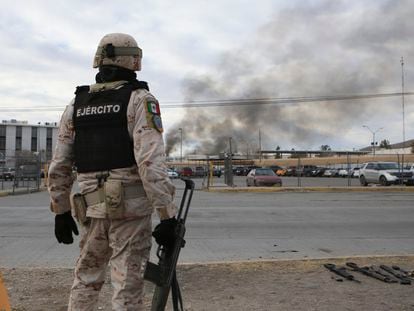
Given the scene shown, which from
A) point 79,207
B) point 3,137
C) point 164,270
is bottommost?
point 164,270

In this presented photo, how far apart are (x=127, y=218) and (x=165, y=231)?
271mm

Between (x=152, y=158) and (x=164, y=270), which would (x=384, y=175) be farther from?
→ (x=152, y=158)

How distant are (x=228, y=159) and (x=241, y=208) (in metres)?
12.7

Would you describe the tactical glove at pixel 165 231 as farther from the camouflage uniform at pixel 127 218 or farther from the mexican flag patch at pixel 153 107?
the mexican flag patch at pixel 153 107

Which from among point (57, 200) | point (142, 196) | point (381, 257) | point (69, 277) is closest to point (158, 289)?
point (142, 196)

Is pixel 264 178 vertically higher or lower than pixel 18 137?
lower

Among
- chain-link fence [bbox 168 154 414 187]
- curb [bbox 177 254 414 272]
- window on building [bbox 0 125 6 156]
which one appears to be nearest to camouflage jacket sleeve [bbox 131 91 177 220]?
curb [bbox 177 254 414 272]

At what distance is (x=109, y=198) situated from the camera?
275 centimetres

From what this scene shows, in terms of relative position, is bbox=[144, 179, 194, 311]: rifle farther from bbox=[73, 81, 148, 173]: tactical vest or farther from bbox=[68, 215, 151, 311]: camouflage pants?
bbox=[73, 81, 148, 173]: tactical vest

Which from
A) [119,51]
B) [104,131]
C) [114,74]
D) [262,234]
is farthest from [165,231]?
[262,234]

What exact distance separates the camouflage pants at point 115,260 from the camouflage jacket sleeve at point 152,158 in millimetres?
258

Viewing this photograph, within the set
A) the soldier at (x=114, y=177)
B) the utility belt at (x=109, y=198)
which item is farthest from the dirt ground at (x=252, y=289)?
the utility belt at (x=109, y=198)

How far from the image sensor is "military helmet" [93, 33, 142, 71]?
296cm

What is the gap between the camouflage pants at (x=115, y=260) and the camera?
2760 millimetres
